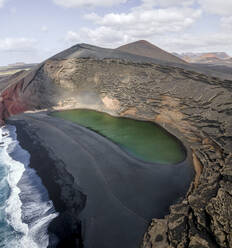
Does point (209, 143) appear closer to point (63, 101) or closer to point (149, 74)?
point (149, 74)

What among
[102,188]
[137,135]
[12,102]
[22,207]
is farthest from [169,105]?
[12,102]

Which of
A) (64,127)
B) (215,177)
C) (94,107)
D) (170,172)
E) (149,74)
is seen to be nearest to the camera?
(215,177)

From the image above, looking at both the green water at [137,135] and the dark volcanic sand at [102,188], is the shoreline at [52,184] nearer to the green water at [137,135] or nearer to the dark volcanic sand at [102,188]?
the dark volcanic sand at [102,188]

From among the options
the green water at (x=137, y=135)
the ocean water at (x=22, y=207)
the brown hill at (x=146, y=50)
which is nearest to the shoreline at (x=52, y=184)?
the ocean water at (x=22, y=207)

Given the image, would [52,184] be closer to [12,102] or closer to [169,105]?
[169,105]

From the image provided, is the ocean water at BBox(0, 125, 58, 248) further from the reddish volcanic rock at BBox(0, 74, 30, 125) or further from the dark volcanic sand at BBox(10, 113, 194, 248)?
the reddish volcanic rock at BBox(0, 74, 30, 125)

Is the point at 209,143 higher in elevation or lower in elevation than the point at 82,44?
lower

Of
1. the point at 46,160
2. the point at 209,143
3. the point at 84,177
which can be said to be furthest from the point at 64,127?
the point at 209,143
